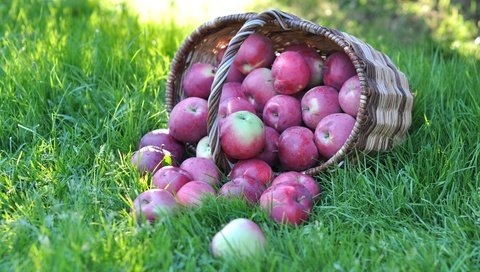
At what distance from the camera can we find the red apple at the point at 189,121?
9.95 ft

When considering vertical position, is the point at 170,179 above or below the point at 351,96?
below

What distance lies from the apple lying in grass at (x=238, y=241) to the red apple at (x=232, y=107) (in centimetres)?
80

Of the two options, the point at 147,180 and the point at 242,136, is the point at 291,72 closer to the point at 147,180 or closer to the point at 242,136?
the point at 242,136

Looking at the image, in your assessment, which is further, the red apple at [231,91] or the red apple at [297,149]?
the red apple at [231,91]

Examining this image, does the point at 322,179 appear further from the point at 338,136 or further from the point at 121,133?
the point at 121,133

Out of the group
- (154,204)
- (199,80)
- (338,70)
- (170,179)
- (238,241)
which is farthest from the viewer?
(199,80)

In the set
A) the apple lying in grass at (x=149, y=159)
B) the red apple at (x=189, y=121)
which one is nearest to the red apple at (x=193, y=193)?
the apple lying in grass at (x=149, y=159)

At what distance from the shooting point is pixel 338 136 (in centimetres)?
275

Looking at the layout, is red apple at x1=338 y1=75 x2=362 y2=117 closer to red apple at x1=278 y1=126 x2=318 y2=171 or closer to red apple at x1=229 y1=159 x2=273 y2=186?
red apple at x1=278 y1=126 x2=318 y2=171

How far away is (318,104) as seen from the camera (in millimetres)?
2900

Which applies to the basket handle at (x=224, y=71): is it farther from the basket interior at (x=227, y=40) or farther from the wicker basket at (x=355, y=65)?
the basket interior at (x=227, y=40)

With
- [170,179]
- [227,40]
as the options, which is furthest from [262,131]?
[227,40]

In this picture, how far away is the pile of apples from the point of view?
2521 millimetres

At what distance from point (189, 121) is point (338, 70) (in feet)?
2.26
